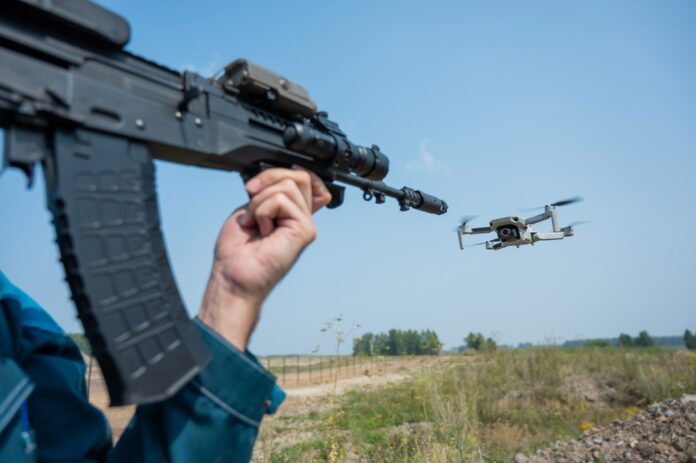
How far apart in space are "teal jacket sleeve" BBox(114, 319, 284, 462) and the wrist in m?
0.04

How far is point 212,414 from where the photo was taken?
1.42 metres

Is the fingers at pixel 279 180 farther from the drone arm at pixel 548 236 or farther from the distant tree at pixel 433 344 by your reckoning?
the distant tree at pixel 433 344

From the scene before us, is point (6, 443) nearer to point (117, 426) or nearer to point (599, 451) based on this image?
point (599, 451)

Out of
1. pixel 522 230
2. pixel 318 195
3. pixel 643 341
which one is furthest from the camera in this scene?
pixel 643 341

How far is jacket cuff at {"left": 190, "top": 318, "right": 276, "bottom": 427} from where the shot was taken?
144 cm

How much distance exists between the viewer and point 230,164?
1835mm

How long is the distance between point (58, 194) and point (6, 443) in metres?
0.74

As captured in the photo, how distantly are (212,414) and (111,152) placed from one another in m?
0.88

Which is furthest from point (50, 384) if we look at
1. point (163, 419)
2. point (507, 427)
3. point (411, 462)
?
point (507, 427)

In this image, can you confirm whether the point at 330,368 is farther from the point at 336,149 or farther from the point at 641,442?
the point at 336,149

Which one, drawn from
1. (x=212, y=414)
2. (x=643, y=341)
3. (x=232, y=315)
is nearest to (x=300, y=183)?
(x=232, y=315)

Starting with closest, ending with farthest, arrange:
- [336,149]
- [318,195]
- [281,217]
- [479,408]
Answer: [281,217], [318,195], [336,149], [479,408]

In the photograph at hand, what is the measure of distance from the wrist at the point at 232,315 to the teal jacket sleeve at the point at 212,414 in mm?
38

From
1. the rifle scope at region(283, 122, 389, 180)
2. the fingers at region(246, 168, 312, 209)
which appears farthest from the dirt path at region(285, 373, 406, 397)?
the fingers at region(246, 168, 312, 209)
